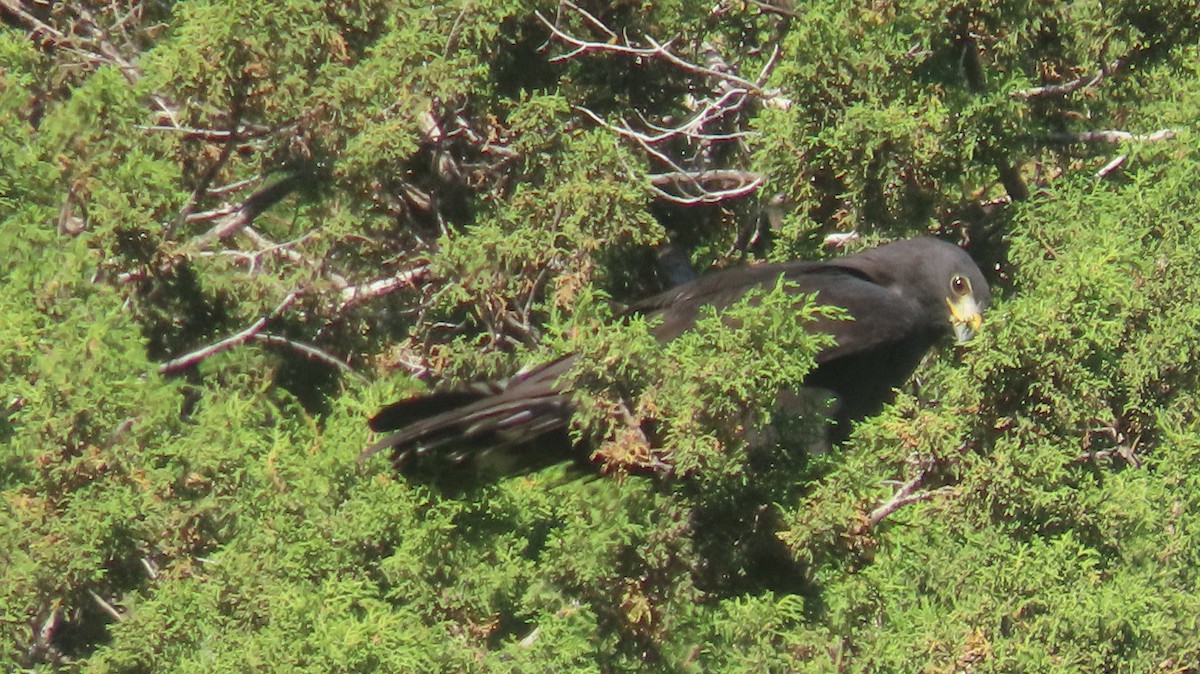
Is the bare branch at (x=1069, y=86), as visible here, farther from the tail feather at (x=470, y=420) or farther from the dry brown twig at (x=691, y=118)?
the tail feather at (x=470, y=420)

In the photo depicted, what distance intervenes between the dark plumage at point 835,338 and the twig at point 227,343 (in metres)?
1.32

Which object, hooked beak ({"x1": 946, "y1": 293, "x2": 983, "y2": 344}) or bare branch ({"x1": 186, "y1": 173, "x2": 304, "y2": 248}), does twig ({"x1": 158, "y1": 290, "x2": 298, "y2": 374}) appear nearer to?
bare branch ({"x1": 186, "y1": 173, "x2": 304, "y2": 248})

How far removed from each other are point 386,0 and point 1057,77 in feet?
7.51

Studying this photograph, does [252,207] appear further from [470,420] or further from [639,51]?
[470,420]

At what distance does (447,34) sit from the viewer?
504 cm

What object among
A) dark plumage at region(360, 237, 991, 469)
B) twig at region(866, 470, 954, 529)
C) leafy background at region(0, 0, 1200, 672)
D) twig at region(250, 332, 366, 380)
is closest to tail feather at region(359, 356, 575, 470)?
dark plumage at region(360, 237, 991, 469)

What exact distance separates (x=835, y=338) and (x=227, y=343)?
223cm

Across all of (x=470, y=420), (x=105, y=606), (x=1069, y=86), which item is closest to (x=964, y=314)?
(x=1069, y=86)

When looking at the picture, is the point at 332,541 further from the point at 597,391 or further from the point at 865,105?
the point at 865,105

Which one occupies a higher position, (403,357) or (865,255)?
(865,255)

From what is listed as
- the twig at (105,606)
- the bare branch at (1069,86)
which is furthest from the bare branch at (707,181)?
the twig at (105,606)

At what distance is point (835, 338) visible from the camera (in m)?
4.29

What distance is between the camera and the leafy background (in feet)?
12.4

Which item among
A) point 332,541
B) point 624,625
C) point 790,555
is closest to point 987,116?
point 790,555
